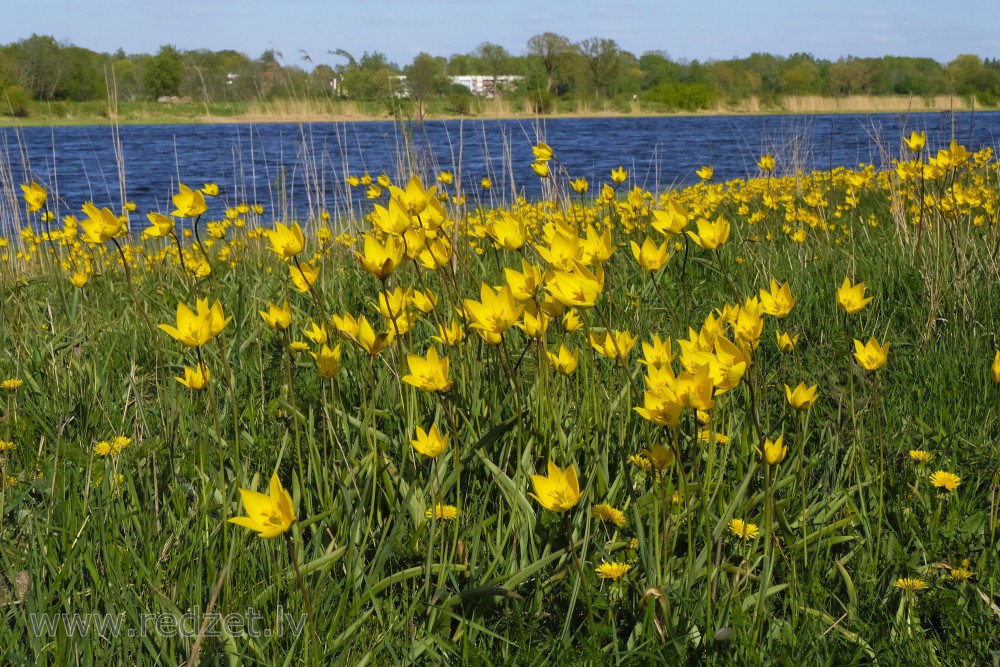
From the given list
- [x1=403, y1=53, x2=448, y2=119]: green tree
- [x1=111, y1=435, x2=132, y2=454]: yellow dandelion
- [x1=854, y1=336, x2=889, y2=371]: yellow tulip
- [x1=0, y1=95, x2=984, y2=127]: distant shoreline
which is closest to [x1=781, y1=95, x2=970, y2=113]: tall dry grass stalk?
[x1=0, y1=95, x2=984, y2=127]: distant shoreline

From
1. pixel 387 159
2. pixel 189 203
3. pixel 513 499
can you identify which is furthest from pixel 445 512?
pixel 387 159

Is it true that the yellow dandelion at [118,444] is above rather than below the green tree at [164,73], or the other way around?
below

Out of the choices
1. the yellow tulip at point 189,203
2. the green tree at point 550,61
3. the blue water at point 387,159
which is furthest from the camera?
the blue water at point 387,159

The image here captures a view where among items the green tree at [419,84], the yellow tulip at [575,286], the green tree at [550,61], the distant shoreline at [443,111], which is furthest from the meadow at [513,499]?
the distant shoreline at [443,111]

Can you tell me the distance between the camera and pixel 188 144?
26734mm

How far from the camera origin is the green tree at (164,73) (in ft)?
176

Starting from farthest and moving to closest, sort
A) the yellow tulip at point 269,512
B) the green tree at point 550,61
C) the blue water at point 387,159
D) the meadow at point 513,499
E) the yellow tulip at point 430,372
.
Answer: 1. the blue water at point 387,159
2. the green tree at point 550,61
3. the yellow tulip at point 430,372
4. the meadow at point 513,499
5. the yellow tulip at point 269,512

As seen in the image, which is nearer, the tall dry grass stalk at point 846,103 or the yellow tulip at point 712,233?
the yellow tulip at point 712,233

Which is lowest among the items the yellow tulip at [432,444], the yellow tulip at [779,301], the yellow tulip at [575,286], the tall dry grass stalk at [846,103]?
the yellow tulip at [432,444]

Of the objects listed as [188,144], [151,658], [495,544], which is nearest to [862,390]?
[495,544]

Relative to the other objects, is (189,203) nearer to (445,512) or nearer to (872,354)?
(445,512)

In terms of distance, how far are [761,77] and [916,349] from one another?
69733 millimetres

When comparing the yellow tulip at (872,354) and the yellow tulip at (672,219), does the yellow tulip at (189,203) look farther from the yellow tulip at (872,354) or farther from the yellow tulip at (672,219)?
the yellow tulip at (872,354)

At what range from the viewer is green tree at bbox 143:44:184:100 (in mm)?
53500
